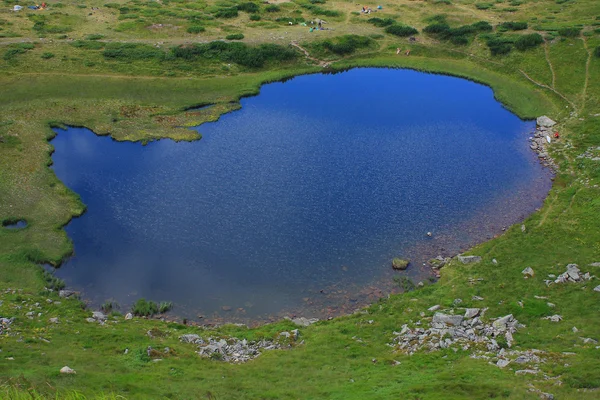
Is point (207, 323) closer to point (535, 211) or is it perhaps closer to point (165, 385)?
point (165, 385)

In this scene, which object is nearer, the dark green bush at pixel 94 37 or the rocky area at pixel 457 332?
the rocky area at pixel 457 332

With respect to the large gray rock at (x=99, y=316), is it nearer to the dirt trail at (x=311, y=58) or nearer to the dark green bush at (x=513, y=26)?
the dirt trail at (x=311, y=58)

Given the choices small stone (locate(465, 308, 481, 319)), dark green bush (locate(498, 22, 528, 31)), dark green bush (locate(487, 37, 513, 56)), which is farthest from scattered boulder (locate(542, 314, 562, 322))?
dark green bush (locate(498, 22, 528, 31))

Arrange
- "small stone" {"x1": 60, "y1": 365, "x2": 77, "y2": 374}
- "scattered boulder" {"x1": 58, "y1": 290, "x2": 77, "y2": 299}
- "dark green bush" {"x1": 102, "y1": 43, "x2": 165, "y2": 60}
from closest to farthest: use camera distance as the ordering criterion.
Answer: "small stone" {"x1": 60, "y1": 365, "x2": 77, "y2": 374} < "scattered boulder" {"x1": 58, "y1": 290, "x2": 77, "y2": 299} < "dark green bush" {"x1": 102, "y1": 43, "x2": 165, "y2": 60}

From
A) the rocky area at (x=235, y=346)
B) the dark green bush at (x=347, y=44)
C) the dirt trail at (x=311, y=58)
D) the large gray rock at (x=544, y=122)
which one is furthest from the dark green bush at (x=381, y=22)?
the rocky area at (x=235, y=346)

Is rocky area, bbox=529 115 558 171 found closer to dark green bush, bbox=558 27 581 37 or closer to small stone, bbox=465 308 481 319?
dark green bush, bbox=558 27 581 37

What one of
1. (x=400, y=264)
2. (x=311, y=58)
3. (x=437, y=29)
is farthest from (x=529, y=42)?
(x=400, y=264)
